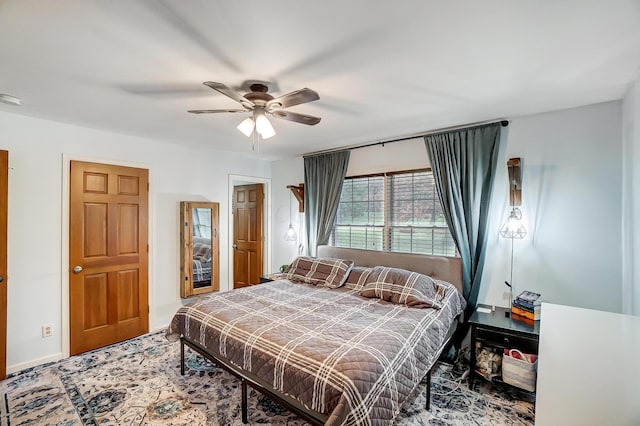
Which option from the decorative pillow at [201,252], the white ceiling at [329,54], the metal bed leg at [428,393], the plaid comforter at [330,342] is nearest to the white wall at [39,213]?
the white ceiling at [329,54]

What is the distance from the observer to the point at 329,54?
1.74 m

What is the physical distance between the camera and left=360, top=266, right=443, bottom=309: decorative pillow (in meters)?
2.71

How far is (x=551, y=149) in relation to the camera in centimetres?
273

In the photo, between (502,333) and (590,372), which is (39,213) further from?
(502,333)

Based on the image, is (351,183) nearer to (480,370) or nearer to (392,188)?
(392,188)

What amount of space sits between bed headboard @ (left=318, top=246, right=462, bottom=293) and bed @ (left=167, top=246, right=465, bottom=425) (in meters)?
0.01

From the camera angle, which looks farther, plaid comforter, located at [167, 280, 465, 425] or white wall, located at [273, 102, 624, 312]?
white wall, located at [273, 102, 624, 312]

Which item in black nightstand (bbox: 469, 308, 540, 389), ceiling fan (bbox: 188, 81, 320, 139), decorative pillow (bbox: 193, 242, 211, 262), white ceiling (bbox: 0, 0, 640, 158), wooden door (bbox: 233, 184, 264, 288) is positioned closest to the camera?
white ceiling (bbox: 0, 0, 640, 158)

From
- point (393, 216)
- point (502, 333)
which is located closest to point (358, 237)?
point (393, 216)

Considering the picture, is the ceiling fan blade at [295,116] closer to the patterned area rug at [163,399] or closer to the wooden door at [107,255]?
the patterned area rug at [163,399]

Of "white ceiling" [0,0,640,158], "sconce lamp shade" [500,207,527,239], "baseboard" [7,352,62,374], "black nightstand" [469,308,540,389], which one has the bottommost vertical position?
"baseboard" [7,352,62,374]

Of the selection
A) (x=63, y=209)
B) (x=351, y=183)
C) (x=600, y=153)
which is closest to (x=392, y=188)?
(x=351, y=183)

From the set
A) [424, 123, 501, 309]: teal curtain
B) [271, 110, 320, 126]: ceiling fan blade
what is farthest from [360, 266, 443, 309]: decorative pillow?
[271, 110, 320, 126]: ceiling fan blade

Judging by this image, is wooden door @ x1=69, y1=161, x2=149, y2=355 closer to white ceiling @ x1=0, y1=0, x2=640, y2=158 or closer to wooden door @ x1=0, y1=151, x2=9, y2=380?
wooden door @ x1=0, y1=151, x2=9, y2=380
